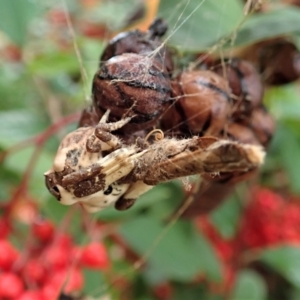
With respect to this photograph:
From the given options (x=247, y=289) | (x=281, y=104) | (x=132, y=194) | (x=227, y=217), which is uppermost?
(x=132, y=194)

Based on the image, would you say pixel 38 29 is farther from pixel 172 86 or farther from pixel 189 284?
pixel 172 86

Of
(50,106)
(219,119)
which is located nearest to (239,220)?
(50,106)

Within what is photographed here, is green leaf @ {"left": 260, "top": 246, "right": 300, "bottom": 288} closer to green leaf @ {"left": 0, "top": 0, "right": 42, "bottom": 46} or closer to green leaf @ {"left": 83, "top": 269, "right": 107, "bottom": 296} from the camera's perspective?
green leaf @ {"left": 83, "top": 269, "right": 107, "bottom": 296}

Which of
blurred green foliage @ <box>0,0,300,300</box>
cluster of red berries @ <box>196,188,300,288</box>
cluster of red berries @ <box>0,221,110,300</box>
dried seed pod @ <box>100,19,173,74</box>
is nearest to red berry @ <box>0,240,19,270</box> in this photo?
cluster of red berries @ <box>0,221,110,300</box>

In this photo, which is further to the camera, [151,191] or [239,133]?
[151,191]

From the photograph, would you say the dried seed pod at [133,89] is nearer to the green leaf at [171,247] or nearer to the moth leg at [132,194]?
the moth leg at [132,194]

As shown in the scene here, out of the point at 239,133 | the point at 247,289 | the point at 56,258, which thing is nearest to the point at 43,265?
the point at 56,258

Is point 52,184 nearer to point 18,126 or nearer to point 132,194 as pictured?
point 132,194
